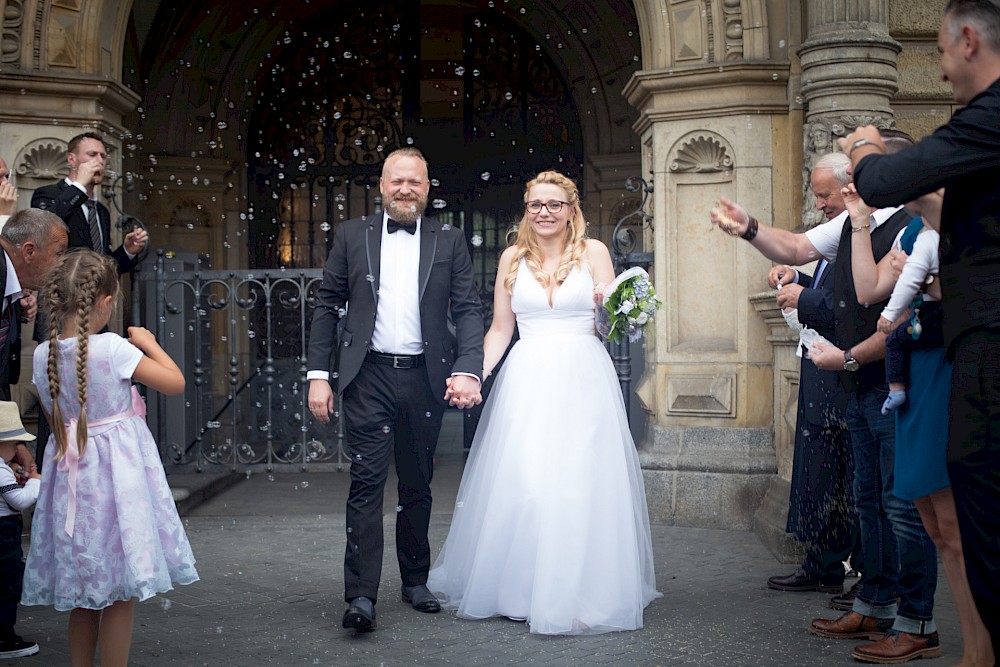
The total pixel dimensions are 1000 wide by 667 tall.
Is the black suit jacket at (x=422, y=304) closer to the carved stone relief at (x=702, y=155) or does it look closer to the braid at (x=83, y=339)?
the braid at (x=83, y=339)

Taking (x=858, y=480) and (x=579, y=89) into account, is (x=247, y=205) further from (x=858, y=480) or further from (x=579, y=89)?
(x=858, y=480)

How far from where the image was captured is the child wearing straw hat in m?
4.29

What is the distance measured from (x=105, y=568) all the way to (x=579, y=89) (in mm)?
10308

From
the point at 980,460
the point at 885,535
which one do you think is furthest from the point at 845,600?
the point at 980,460

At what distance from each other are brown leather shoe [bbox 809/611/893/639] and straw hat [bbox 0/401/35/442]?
10.5 ft

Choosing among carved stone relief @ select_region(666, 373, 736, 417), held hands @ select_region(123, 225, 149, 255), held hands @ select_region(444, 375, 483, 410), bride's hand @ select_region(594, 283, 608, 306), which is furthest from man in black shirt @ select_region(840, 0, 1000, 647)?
held hands @ select_region(123, 225, 149, 255)

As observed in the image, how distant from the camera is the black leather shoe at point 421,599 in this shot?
17.4ft

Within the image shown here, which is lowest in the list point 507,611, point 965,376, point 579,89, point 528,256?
point 507,611

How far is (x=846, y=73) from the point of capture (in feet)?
23.1

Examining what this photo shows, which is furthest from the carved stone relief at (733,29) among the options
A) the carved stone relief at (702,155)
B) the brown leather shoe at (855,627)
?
the brown leather shoe at (855,627)

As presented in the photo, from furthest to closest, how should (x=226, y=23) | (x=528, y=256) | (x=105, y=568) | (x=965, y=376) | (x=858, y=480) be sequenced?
(x=226, y=23)
(x=528, y=256)
(x=858, y=480)
(x=105, y=568)
(x=965, y=376)

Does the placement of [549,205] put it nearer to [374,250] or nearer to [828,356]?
[374,250]

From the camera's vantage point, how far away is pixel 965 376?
3.22 metres

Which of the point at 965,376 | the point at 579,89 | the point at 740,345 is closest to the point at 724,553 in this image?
the point at 740,345
